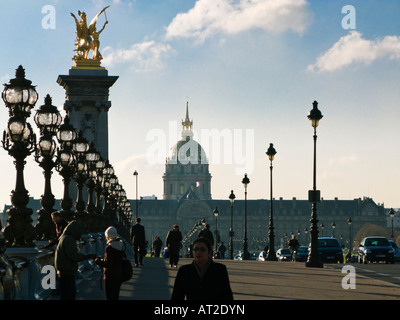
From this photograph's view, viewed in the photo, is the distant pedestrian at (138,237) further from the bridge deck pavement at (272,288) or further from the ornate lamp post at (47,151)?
the ornate lamp post at (47,151)

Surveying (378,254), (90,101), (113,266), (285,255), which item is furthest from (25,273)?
(285,255)

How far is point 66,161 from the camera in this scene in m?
26.4

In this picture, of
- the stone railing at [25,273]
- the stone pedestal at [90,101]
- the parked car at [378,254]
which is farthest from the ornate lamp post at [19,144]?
the stone pedestal at [90,101]

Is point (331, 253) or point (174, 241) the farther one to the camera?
point (331, 253)

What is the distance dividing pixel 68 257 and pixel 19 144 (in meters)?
5.93

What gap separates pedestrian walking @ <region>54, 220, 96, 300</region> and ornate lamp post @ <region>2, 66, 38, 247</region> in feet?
14.0

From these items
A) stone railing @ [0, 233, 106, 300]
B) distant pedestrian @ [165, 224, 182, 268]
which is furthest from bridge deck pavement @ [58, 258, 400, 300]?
distant pedestrian @ [165, 224, 182, 268]

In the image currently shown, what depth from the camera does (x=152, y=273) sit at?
30.5 meters

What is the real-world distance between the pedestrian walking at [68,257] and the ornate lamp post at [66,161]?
11349mm

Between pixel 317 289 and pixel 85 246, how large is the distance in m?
7.60

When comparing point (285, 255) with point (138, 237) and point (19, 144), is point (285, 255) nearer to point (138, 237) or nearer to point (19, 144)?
point (138, 237)

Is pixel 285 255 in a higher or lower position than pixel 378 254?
lower
